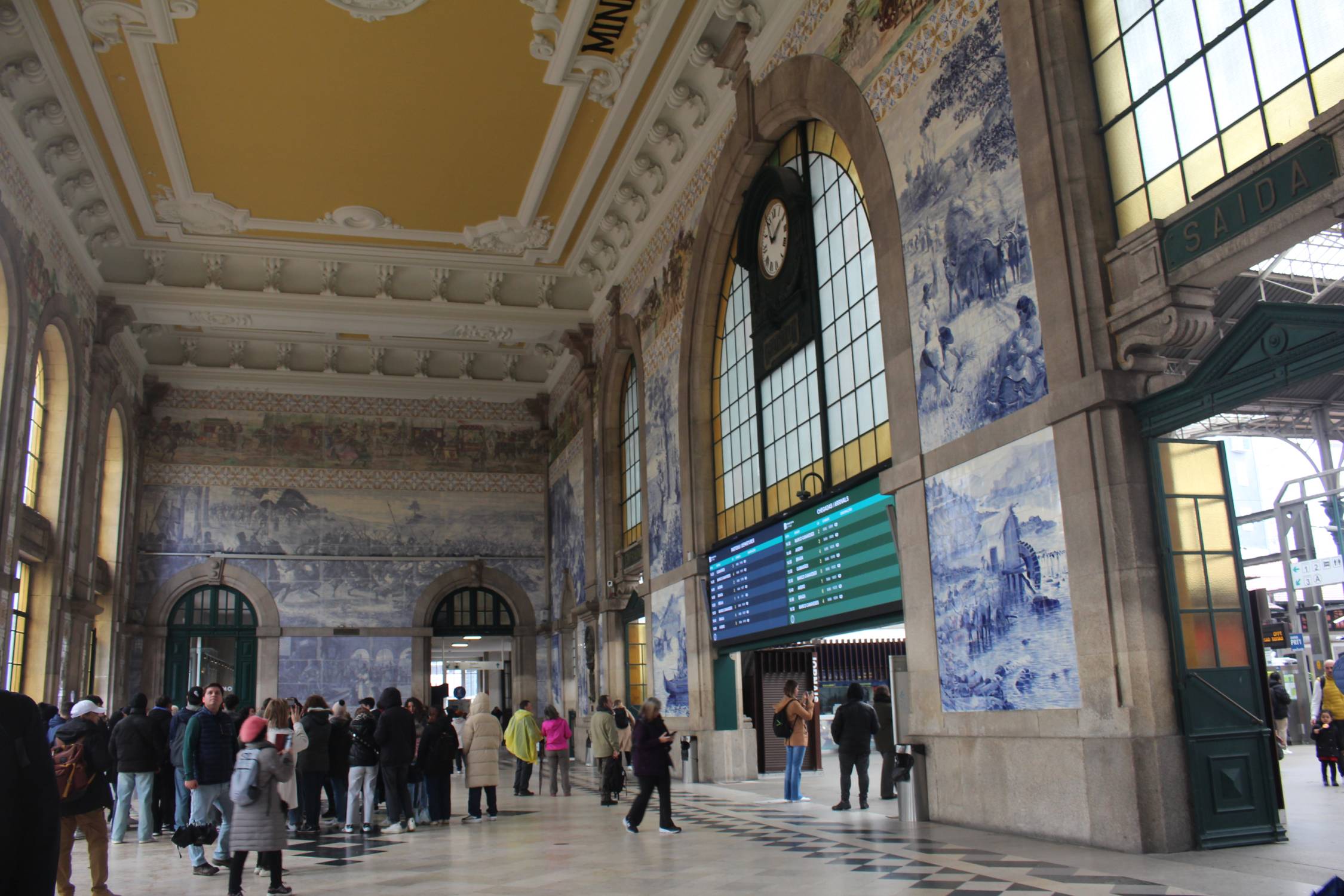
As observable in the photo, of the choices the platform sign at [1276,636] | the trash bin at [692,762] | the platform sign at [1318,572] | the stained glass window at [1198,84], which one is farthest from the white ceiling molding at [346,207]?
the platform sign at [1276,636]

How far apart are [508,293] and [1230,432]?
1622cm

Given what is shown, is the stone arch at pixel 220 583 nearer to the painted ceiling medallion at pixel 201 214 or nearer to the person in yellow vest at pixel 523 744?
the painted ceiling medallion at pixel 201 214

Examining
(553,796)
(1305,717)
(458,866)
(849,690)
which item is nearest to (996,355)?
(849,690)

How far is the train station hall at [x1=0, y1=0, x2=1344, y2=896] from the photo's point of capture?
6.93 metres

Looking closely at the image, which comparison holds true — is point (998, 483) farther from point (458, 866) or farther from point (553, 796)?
point (553, 796)

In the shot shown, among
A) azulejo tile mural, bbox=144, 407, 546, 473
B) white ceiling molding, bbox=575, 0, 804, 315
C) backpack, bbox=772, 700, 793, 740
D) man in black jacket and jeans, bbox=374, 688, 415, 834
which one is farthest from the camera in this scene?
azulejo tile mural, bbox=144, 407, 546, 473

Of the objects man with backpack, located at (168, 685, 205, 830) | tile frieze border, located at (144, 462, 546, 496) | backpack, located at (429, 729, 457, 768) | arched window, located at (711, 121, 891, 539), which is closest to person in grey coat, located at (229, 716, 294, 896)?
man with backpack, located at (168, 685, 205, 830)

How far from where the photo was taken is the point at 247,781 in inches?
263

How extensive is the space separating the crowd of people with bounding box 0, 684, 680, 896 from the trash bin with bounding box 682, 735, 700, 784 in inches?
38.9

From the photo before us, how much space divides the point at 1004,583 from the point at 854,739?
3060 mm

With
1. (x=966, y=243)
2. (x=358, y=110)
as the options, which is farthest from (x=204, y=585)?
(x=966, y=243)

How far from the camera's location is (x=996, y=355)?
853 cm

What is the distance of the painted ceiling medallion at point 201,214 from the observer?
18.1m

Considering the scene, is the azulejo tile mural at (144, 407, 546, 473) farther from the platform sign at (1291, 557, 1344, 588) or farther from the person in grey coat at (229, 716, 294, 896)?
the person in grey coat at (229, 716, 294, 896)
